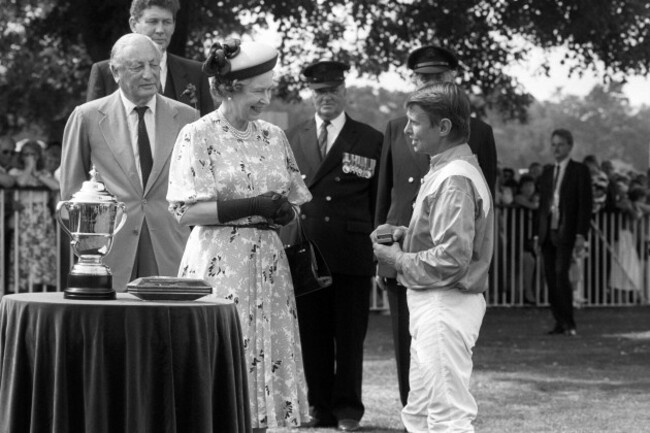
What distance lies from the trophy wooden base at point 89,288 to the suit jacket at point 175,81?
8.88 ft

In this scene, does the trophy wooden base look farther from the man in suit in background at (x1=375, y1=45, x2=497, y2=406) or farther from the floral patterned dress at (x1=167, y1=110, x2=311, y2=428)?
the man in suit in background at (x1=375, y1=45, x2=497, y2=406)

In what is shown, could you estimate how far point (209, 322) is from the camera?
4.92m

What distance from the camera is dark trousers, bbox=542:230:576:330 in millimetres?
15062

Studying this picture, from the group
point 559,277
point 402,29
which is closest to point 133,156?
point 559,277

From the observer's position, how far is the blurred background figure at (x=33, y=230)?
49.9ft

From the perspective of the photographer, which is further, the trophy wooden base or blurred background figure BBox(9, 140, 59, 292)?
blurred background figure BBox(9, 140, 59, 292)

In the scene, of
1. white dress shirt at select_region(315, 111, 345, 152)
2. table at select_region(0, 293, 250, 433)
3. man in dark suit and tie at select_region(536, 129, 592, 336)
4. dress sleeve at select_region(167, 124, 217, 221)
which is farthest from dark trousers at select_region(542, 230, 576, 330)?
table at select_region(0, 293, 250, 433)

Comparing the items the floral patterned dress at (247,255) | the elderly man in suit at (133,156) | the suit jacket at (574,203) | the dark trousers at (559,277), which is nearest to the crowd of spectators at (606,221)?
the dark trousers at (559,277)

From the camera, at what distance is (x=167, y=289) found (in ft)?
16.4

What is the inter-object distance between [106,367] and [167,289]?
1.44ft

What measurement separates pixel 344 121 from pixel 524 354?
16.7 ft

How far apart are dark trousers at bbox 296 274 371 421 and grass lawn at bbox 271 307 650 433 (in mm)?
321

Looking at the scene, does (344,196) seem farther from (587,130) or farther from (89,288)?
(587,130)

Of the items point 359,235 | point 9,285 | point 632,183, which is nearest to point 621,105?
point 632,183
